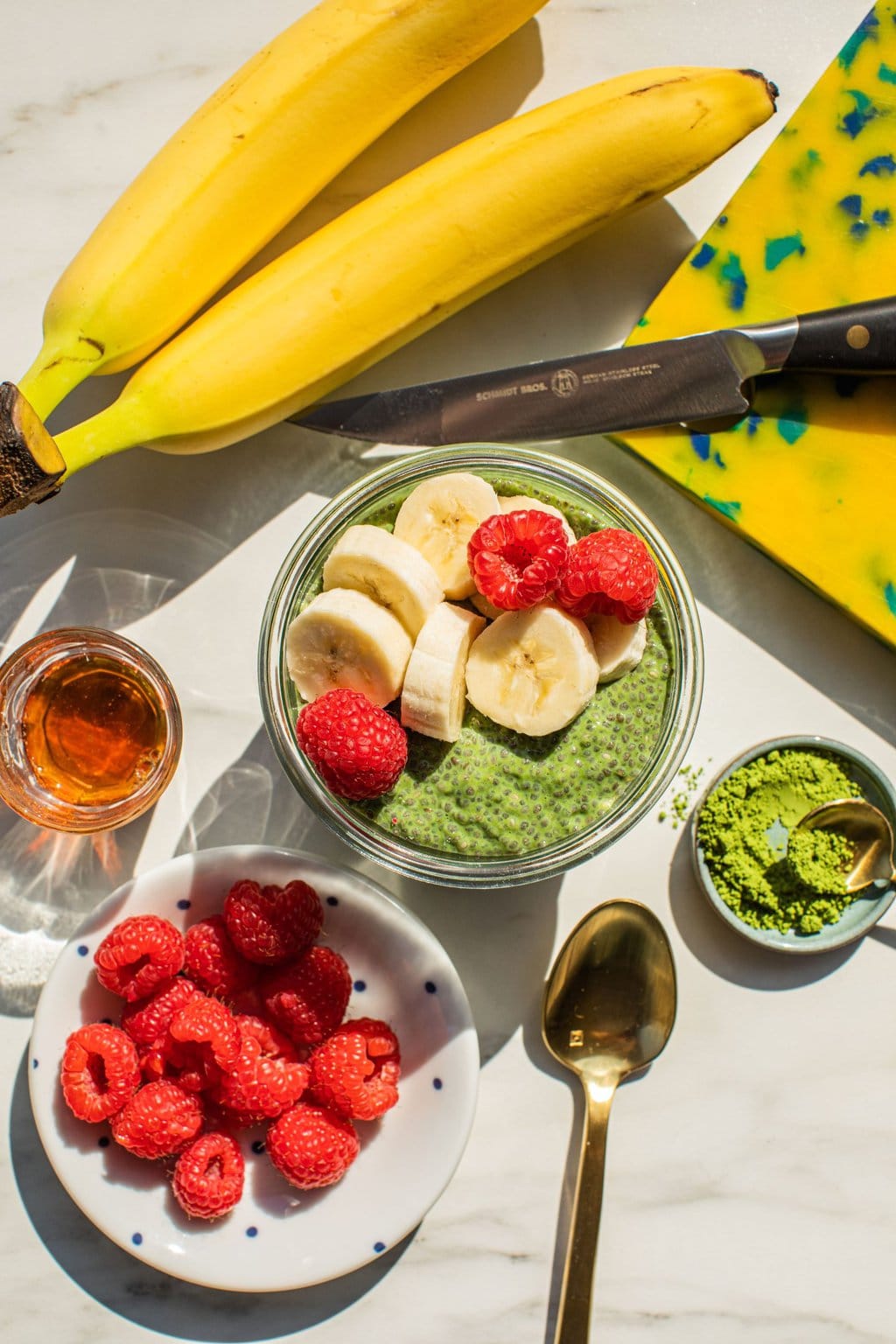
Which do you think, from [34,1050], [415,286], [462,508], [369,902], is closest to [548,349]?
[415,286]

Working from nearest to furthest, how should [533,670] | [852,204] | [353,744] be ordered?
[353,744], [533,670], [852,204]

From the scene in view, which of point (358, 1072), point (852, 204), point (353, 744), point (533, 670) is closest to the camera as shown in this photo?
point (353, 744)

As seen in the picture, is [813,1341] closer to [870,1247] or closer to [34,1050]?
[870,1247]

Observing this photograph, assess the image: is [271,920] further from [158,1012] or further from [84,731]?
[84,731]

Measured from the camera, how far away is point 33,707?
4.42 feet

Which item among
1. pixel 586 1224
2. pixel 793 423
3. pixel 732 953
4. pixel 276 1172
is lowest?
pixel 586 1224

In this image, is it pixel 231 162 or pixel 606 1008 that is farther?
pixel 606 1008

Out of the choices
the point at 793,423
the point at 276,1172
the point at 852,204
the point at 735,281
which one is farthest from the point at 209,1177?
the point at 852,204

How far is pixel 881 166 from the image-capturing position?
1314 mm

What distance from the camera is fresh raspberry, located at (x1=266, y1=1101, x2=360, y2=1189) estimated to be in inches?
47.1

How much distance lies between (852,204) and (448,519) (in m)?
0.72

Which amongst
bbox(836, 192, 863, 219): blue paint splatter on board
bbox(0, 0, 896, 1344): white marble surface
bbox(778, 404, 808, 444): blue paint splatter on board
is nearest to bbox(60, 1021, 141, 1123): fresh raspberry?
bbox(0, 0, 896, 1344): white marble surface

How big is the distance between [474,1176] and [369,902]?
1.56ft

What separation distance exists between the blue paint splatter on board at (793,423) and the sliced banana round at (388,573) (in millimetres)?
542
